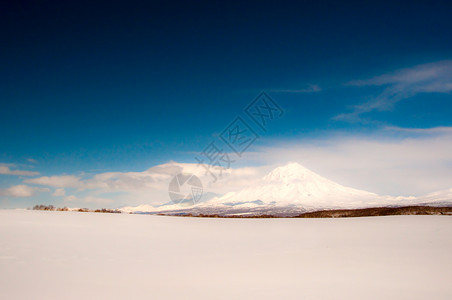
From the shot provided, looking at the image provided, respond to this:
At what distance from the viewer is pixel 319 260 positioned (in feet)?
25.7

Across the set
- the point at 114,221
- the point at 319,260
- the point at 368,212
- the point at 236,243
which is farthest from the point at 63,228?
the point at 368,212

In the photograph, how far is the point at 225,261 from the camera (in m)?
7.89

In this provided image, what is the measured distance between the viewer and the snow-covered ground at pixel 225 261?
224 inches

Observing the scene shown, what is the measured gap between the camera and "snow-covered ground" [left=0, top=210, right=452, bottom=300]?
568 cm

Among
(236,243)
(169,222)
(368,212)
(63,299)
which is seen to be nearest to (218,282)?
(63,299)

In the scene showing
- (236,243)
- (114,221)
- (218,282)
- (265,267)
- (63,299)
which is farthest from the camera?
(114,221)

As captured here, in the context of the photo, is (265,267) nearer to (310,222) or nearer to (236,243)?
(236,243)

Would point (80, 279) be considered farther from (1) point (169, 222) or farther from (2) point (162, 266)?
(1) point (169, 222)

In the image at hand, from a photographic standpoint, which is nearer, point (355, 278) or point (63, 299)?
point (63, 299)

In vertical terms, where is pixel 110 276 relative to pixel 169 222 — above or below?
below

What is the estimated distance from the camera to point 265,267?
732 cm

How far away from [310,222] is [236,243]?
19.1 ft

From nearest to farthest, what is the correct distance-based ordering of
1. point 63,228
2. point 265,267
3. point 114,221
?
1. point 265,267
2. point 63,228
3. point 114,221

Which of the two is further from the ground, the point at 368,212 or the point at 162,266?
the point at 368,212
